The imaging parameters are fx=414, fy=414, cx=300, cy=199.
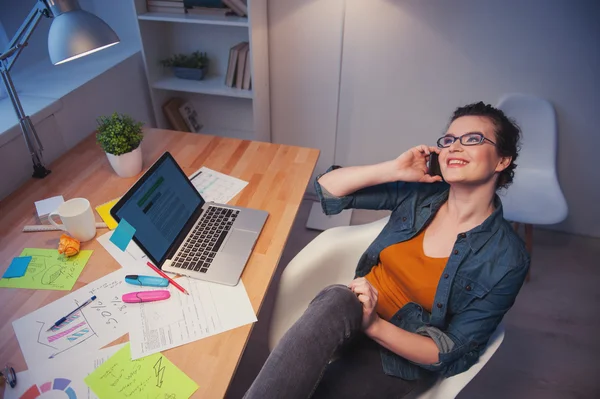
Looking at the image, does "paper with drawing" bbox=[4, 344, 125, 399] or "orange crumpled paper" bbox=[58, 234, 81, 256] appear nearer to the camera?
"paper with drawing" bbox=[4, 344, 125, 399]

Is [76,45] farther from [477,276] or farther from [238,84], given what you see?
[477,276]

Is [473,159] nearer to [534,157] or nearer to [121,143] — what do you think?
[121,143]

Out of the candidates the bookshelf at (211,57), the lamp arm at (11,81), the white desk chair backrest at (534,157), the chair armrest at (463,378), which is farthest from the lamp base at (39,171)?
the white desk chair backrest at (534,157)

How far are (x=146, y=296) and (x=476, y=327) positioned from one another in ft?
2.95

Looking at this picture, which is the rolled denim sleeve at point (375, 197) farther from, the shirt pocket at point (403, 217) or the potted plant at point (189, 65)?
the potted plant at point (189, 65)

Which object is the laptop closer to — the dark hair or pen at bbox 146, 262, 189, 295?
pen at bbox 146, 262, 189, 295

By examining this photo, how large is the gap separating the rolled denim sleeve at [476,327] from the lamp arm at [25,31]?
5.11 ft

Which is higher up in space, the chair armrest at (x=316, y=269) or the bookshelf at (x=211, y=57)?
the bookshelf at (x=211, y=57)

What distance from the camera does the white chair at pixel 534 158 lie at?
6.68ft

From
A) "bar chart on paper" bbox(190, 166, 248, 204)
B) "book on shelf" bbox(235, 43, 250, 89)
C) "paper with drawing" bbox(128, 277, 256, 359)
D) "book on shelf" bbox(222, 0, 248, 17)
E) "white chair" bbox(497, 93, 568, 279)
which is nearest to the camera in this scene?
"paper with drawing" bbox(128, 277, 256, 359)

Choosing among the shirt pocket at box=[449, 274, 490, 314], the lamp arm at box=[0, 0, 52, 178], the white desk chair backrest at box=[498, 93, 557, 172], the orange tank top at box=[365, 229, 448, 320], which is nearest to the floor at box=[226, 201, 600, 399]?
the white desk chair backrest at box=[498, 93, 557, 172]

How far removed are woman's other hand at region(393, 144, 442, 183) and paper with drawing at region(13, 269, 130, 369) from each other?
0.89 m

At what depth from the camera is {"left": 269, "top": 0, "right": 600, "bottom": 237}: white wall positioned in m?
2.04

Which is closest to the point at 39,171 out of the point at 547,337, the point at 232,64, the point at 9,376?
the point at 9,376
